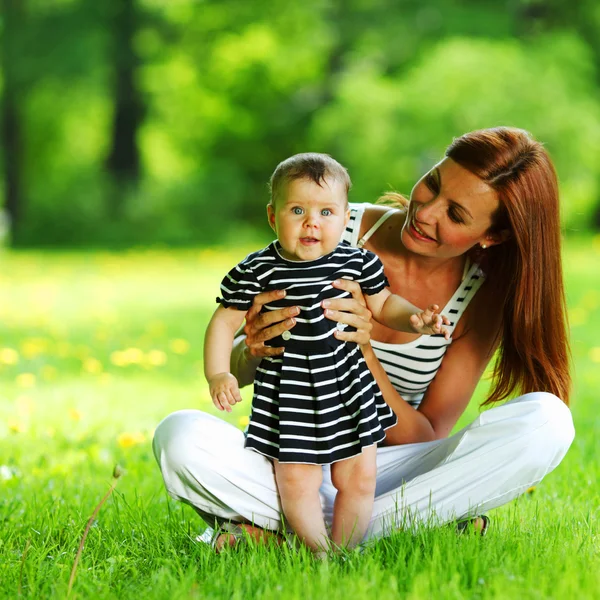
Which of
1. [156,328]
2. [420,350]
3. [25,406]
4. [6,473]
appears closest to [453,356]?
[420,350]

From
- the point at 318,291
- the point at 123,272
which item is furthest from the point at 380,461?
the point at 123,272

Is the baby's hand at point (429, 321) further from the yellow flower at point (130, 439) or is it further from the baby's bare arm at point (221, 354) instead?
the yellow flower at point (130, 439)

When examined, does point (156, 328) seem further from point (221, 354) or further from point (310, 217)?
point (310, 217)

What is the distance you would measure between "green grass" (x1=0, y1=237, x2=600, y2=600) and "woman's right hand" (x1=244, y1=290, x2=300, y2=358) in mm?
561

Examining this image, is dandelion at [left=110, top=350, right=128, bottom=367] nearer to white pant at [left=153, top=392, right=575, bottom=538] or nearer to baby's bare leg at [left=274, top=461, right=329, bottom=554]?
white pant at [left=153, top=392, right=575, bottom=538]

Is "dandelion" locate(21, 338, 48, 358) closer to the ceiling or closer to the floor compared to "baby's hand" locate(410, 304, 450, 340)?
closer to the floor

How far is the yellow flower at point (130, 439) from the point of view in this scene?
3797 millimetres

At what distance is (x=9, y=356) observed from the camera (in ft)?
19.4

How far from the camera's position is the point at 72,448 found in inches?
153

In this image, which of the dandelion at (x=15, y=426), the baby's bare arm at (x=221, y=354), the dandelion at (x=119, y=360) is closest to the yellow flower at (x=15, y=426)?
the dandelion at (x=15, y=426)

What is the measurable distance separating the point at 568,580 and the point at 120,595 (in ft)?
3.59

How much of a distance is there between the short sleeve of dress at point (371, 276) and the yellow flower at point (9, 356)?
3.61 m

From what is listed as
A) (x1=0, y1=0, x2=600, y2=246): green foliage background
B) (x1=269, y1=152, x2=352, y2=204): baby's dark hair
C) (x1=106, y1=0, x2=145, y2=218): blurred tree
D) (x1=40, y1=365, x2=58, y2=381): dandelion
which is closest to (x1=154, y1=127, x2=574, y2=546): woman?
(x1=269, y1=152, x2=352, y2=204): baby's dark hair

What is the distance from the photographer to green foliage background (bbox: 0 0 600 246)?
49.4ft
